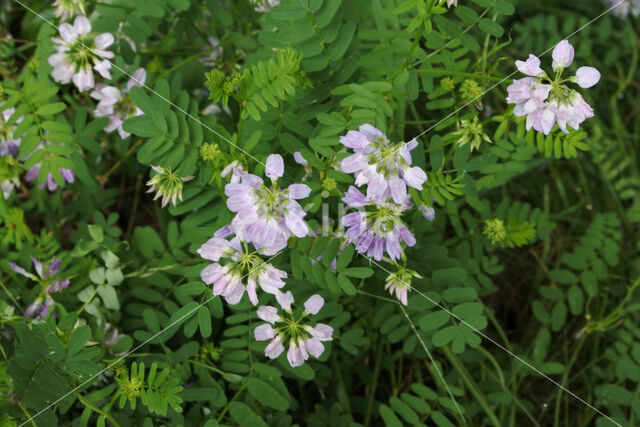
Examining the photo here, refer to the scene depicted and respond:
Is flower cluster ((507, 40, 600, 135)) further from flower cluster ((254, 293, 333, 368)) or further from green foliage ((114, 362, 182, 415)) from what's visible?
green foliage ((114, 362, 182, 415))

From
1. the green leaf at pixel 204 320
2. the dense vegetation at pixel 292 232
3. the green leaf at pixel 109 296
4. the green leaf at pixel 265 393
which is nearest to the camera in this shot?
the dense vegetation at pixel 292 232

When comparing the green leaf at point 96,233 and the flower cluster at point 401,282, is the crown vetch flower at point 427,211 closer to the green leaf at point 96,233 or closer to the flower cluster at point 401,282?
the flower cluster at point 401,282

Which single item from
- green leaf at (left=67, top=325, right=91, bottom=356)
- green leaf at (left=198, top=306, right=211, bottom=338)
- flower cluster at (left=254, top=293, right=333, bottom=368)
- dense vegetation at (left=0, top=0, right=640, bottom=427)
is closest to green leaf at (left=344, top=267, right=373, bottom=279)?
dense vegetation at (left=0, top=0, right=640, bottom=427)

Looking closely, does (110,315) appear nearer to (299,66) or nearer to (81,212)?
(81,212)

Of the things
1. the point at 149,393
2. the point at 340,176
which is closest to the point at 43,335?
the point at 149,393

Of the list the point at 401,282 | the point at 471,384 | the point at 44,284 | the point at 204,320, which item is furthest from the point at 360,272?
the point at 44,284

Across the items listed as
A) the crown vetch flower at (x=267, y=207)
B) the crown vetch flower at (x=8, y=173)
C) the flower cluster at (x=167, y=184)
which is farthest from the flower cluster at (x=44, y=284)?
the crown vetch flower at (x=267, y=207)
